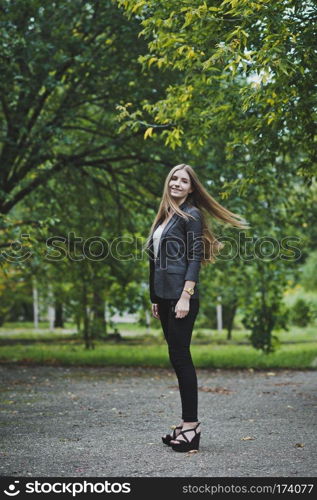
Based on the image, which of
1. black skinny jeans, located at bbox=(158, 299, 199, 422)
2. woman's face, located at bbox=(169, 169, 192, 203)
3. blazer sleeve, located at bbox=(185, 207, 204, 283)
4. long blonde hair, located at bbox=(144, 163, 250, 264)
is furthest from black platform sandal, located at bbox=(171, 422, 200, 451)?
woman's face, located at bbox=(169, 169, 192, 203)

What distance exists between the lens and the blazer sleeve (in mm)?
4910

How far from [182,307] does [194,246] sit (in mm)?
490

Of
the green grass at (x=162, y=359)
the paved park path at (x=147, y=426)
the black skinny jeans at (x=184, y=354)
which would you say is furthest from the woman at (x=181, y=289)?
the green grass at (x=162, y=359)

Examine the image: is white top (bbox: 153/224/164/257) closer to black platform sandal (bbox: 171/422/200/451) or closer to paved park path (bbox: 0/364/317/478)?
black platform sandal (bbox: 171/422/200/451)

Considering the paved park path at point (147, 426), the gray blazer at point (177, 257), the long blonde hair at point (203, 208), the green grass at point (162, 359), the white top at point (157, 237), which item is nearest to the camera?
the paved park path at point (147, 426)

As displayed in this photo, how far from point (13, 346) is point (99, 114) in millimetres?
7863

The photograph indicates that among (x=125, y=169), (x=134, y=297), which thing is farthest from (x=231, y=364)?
(x=125, y=169)

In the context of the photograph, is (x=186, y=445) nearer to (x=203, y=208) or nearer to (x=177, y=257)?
(x=177, y=257)

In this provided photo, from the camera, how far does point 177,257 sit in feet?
16.3

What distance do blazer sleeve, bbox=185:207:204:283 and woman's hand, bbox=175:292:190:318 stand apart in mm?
161

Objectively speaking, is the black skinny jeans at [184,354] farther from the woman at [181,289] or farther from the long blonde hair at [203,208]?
the long blonde hair at [203,208]

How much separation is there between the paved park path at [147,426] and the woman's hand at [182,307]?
104 cm

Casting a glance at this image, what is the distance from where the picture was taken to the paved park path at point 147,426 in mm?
4395

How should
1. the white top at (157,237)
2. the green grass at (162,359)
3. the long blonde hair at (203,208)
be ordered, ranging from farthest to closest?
the green grass at (162,359), the long blonde hair at (203,208), the white top at (157,237)
